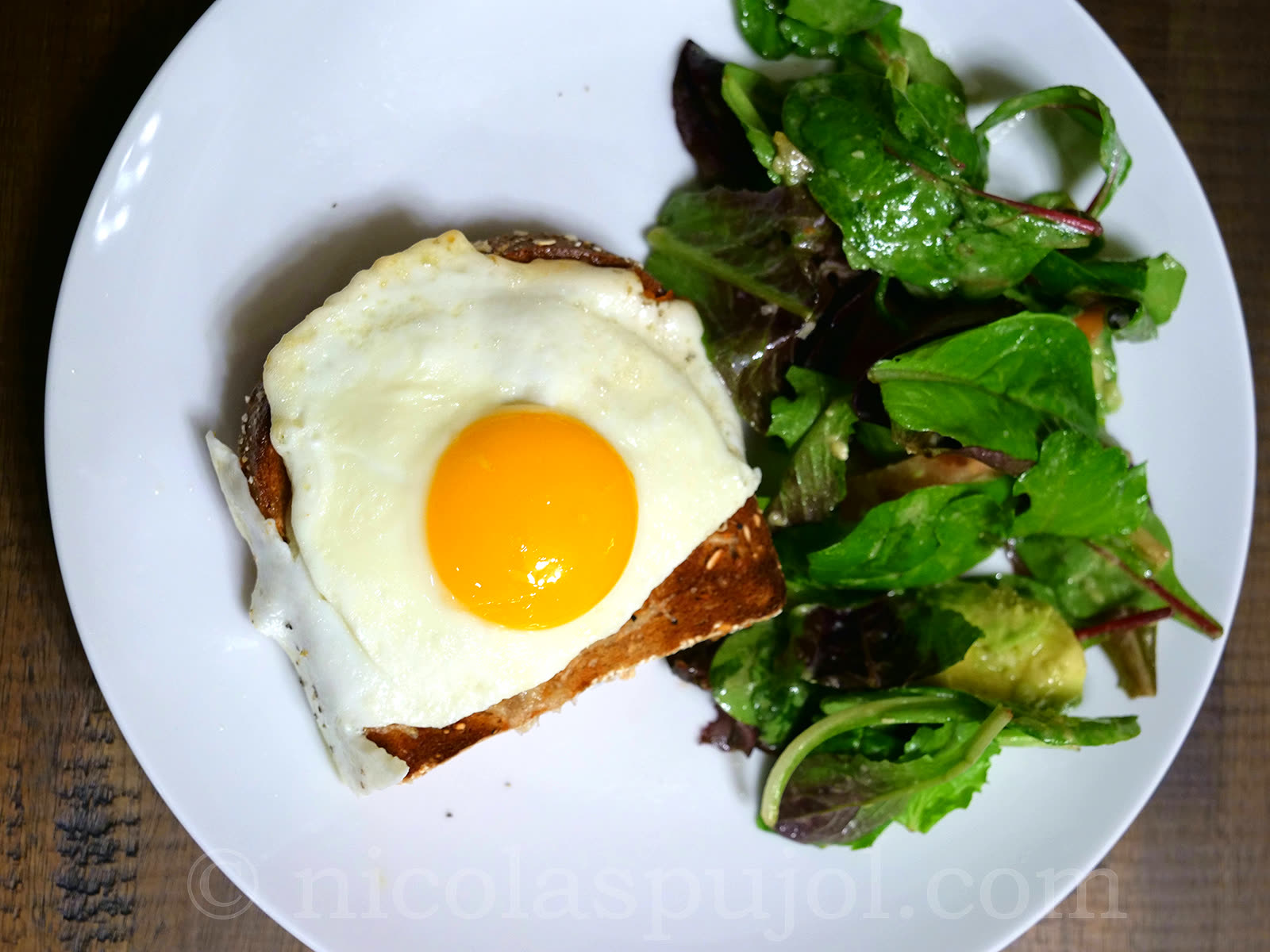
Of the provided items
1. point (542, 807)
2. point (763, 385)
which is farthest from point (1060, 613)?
point (542, 807)

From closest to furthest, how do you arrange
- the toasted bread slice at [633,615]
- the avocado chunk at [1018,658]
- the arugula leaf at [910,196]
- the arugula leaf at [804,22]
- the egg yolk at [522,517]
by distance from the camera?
the egg yolk at [522,517], the toasted bread slice at [633,615], the arugula leaf at [910,196], the arugula leaf at [804,22], the avocado chunk at [1018,658]

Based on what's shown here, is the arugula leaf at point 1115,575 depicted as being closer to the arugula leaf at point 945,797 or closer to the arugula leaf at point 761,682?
the arugula leaf at point 945,797

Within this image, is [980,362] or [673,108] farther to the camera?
[673,108]

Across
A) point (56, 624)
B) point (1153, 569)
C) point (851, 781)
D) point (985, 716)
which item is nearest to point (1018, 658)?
point (985, 716)

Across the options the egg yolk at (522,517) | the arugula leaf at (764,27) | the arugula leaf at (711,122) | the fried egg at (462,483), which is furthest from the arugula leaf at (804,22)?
the egg yolk at (522,517)

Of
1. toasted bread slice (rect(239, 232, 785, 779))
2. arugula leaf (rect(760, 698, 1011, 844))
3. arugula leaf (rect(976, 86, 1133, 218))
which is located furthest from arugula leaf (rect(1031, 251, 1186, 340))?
arugula leaf (rect(760, 698, 1011, 844))

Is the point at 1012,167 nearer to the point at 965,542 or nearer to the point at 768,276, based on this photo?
the point at 768,276
